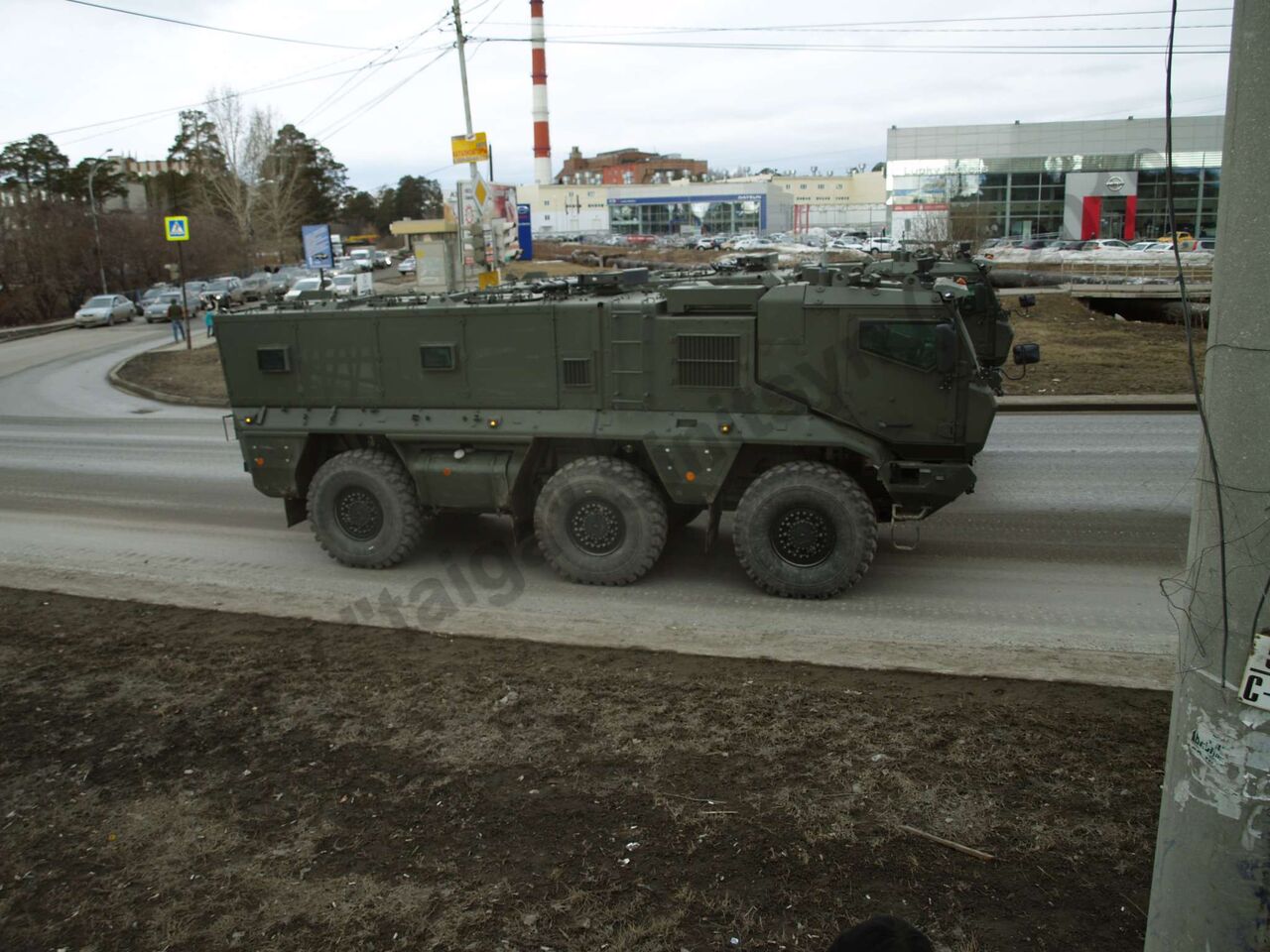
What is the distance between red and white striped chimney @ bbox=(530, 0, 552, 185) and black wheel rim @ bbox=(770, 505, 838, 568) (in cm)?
7857

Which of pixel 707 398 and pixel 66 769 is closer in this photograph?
pixel 66 769

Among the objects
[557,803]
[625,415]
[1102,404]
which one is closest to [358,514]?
[625,415]

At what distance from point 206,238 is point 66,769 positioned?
66.4m

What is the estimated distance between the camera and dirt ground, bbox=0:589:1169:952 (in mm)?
4109

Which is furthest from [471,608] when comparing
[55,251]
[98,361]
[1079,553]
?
[55,251]

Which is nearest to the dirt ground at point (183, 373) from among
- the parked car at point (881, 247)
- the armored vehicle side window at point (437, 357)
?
the parked car at point (881, 247)

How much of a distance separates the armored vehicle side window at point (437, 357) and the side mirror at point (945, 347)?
401 cm

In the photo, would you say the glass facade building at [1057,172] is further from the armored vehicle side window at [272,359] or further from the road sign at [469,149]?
the armored vehicle side window at [272,359]

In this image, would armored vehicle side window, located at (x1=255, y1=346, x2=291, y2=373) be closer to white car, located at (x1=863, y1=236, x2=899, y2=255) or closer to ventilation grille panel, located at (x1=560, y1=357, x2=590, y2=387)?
ventilation grille panel, located at (x1=560, y1=357, x2=590, y2=387)

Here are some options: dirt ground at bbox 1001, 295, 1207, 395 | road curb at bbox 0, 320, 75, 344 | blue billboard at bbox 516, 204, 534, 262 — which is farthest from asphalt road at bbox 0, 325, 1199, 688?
road curb at bbox 0, 320, 75, 344

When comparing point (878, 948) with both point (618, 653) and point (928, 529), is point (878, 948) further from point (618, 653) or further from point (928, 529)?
point (928, 529)

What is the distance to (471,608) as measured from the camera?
8289 mm

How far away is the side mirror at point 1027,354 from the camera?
8863mm

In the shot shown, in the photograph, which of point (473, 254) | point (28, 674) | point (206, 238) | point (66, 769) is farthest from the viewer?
point (206, 238)
